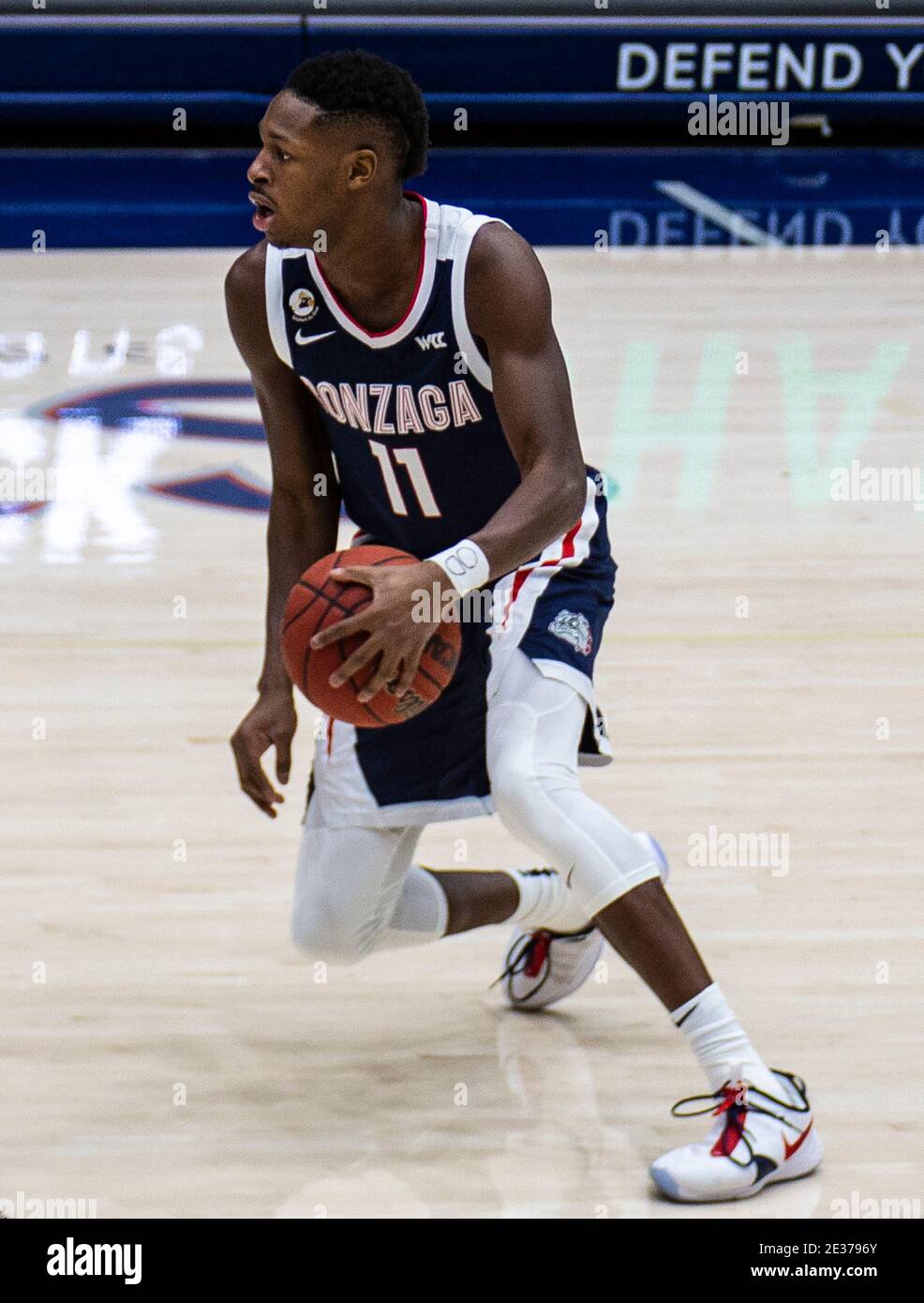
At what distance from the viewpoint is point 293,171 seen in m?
2.85

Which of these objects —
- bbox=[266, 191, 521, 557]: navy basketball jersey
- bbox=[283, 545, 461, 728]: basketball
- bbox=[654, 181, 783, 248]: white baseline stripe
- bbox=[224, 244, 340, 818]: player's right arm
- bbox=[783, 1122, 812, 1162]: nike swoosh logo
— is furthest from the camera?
bbox=[654, 181, 783, 248]: white baseline stripe

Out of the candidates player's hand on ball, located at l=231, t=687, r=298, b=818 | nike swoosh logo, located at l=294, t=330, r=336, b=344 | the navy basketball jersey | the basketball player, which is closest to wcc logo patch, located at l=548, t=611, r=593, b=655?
the basketball player

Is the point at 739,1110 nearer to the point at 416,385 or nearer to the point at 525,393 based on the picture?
the point at 525,393

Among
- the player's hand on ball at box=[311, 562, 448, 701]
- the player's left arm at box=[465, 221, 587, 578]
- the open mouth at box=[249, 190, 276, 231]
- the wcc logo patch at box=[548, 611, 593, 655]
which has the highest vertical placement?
the open mouth at box=[249, 190, 276, 231]

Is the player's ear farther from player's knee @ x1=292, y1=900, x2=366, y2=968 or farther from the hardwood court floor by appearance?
the hardwood court floor

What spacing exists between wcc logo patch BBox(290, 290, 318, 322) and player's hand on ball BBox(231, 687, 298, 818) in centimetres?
58

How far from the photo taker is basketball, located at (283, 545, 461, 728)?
277 cm

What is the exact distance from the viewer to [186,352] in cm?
838

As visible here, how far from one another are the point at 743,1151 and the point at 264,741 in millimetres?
947

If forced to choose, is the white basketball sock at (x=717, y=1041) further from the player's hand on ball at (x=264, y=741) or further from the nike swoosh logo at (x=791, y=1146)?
the player's hand on ball at (x=264, y=741)

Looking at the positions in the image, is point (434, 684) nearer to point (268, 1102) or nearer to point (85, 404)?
point (268, 1102)

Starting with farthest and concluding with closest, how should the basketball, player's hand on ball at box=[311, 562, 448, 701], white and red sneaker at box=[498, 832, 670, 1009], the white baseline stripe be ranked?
the white baseline stripe
white and red sneaker at box=[498, 832, 670, 1009]
the basketball
player's hand on ball at box=[311, 562, 448, 701]

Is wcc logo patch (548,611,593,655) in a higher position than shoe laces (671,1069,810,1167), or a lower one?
higher

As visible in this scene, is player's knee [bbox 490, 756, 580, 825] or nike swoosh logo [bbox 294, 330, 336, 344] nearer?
player's knee [bbox 490, 756, 580, 825]
